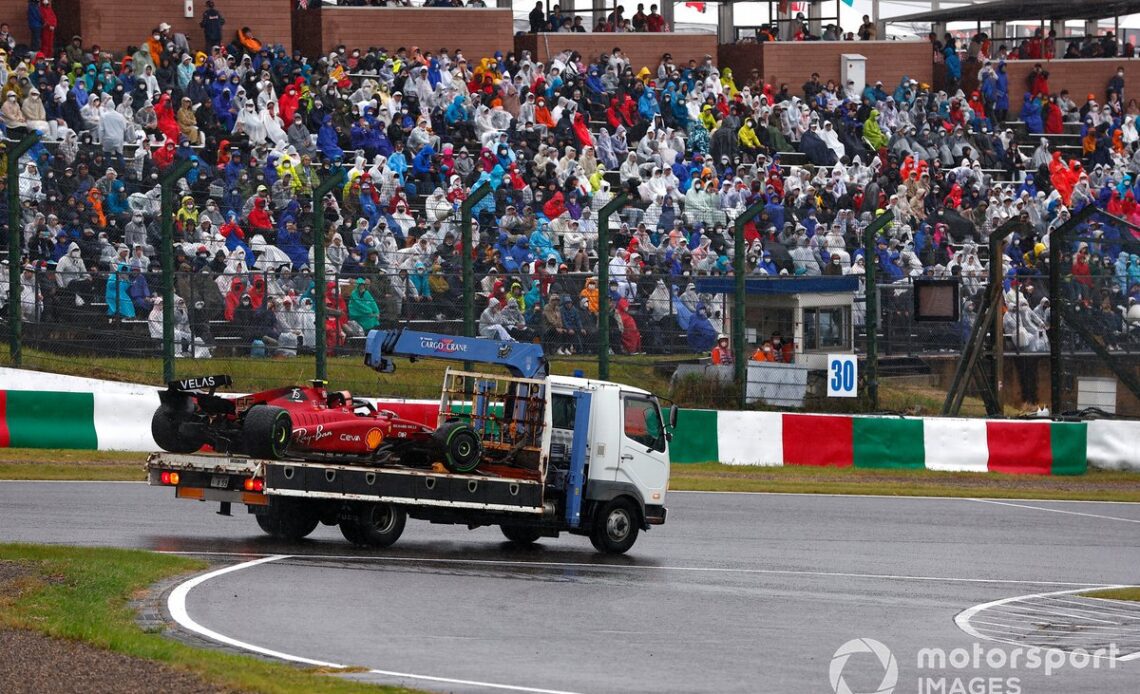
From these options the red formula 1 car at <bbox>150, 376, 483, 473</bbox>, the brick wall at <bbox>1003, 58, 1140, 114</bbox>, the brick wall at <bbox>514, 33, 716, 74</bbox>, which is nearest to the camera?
the red formula 1 car at <bbox>150, 376, 483, 473</bbox>

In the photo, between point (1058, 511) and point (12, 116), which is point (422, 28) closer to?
point (12, 116)

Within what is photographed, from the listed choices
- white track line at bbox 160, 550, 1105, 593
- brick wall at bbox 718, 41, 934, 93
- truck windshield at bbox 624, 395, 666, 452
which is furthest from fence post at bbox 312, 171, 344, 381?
brick wall at bbox 718, 41, 934, 93

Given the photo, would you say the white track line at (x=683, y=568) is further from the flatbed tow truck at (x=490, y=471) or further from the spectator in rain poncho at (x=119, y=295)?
the spectator in rain poncho at (x=119, y=295)

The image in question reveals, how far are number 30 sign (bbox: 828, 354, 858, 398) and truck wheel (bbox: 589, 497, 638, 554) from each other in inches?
337

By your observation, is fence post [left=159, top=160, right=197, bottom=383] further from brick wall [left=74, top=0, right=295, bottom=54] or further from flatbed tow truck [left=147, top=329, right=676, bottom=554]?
brick wall [left=74, top=0, right=295, bottom=54]

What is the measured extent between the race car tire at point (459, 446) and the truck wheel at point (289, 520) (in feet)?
4.86

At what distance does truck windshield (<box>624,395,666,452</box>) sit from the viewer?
17.3m

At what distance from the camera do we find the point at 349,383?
78.1 ft

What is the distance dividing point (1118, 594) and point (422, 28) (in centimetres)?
2638

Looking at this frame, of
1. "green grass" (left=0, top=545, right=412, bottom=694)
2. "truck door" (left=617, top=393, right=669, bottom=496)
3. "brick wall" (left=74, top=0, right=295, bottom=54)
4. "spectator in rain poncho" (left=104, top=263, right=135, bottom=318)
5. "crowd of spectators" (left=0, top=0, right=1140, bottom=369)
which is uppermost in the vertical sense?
"brick wall" (left=74, top=0, right=295, bottom=54)

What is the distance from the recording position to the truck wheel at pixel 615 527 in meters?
16.8

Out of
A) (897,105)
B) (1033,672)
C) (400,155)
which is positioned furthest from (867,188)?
(1033,672)

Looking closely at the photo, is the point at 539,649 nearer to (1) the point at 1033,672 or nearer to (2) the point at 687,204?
(1) the point at 1033,672

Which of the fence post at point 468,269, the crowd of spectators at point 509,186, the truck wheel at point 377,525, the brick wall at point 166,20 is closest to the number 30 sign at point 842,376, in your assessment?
the crowd of spectators at point 509,186
